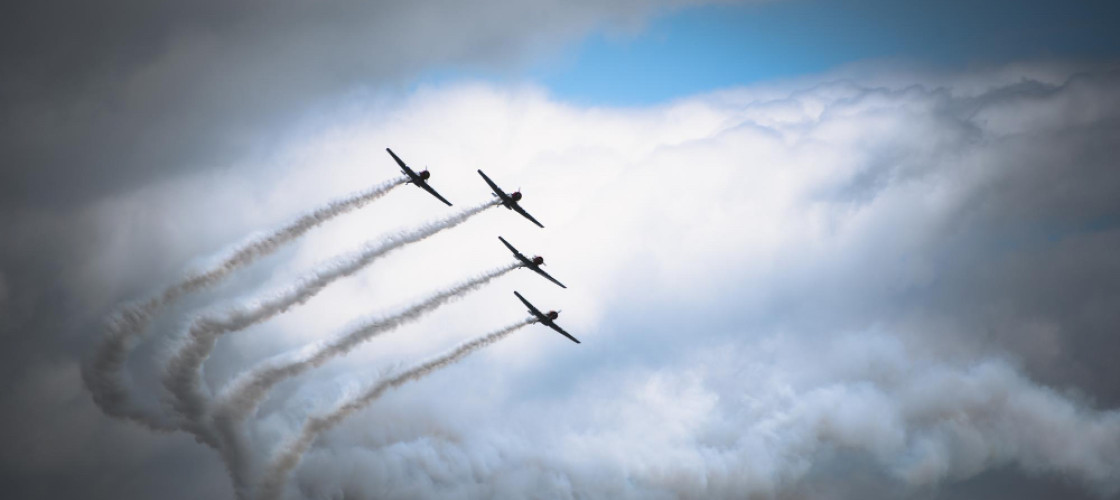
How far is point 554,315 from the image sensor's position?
67000mm

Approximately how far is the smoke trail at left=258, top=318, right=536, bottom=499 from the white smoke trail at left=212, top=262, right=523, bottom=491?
2605 millimetres

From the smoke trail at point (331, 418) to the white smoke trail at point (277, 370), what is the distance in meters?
Result: 2.61

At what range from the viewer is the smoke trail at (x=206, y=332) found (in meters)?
57.6

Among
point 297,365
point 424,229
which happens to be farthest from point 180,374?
point 424,229

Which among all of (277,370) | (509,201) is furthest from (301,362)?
(509,201)

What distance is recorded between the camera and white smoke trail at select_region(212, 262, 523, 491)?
60.5 m

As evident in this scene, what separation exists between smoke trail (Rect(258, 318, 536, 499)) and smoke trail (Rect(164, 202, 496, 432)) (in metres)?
6.02

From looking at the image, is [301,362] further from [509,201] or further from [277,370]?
[509,201]

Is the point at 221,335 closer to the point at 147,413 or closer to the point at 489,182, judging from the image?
the point at 147,413

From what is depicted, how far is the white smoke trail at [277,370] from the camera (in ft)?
198

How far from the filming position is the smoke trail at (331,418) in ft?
213

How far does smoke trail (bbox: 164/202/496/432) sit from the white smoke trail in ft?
4.42

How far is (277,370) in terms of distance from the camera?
60.8m

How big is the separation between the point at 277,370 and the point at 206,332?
557cm
